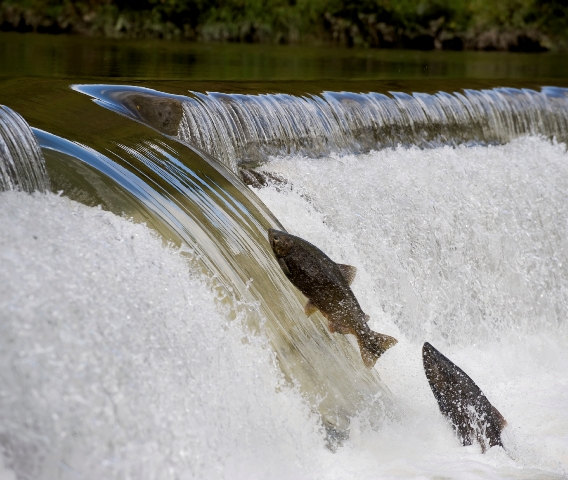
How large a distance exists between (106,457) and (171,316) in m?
0.68

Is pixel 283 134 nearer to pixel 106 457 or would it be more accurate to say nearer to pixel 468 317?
pixel 468 317

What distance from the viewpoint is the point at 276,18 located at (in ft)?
64.4

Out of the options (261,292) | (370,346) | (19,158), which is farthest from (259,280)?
(19,158)

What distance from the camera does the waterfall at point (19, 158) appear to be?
3.98 meters

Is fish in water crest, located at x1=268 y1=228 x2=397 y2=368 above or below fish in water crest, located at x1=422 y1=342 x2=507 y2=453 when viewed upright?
above

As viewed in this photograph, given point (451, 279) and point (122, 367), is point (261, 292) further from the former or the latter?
point (451, 279)

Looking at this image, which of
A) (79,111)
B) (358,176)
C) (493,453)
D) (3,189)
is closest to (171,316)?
(3,189)

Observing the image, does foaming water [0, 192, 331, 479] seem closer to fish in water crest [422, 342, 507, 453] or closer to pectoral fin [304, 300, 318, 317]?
pectoral fin [304, 300, 318, 317]

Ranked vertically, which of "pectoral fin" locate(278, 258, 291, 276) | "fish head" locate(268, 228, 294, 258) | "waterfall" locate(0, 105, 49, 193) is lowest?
"pectoral fin" locate(278, 258, 291, 276)

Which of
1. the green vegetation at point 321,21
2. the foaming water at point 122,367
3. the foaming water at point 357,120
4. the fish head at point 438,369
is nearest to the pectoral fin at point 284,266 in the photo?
the foaming water at point 122,367

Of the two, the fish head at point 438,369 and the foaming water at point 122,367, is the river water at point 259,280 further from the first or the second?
the fish head at point 438,369

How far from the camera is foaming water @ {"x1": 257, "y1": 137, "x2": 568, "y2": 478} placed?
13.6 feet

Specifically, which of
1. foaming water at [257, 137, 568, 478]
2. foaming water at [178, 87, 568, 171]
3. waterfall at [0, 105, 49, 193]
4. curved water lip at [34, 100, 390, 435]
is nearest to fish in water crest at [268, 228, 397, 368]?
curved water lip at [34, 100, 390, 435]

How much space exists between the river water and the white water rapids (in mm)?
10
